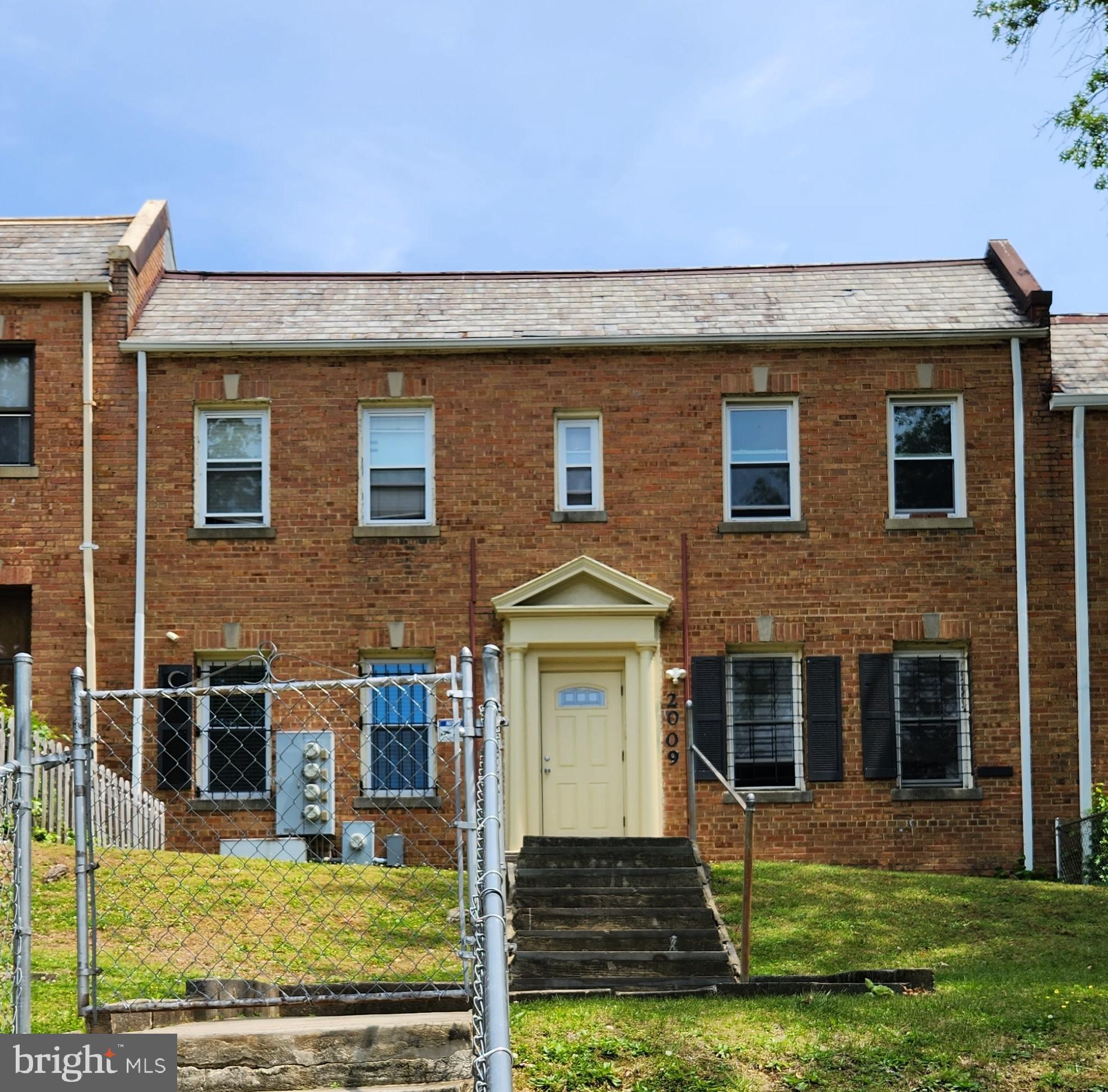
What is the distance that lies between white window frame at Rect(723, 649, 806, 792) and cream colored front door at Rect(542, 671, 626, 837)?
1.19 meters

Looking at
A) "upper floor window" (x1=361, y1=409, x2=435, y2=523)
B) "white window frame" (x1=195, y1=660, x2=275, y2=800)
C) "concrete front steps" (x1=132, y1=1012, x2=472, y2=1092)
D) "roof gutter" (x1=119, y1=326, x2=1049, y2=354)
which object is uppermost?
"roof gutter" (x1=119, y1=326, x2=1049, y2=354)

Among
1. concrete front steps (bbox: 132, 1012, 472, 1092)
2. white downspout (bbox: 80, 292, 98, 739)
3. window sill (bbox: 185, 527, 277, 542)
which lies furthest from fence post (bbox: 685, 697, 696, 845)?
concrete front steps (bbox: 132, 1012, 472, 1092)

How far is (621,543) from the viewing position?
56.4 feet

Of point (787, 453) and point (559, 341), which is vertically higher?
point (559, 341)

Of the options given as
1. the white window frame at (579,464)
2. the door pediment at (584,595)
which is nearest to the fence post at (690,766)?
the door pediment at (584,595)

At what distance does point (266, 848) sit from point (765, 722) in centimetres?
564

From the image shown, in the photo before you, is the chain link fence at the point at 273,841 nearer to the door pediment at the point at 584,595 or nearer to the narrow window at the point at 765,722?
the door pediment at the point at 584,595

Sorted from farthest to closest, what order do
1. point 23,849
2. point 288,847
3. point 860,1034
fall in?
point 288,847, point 860,1034, point 23,849

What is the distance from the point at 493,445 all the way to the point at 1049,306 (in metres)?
6.49

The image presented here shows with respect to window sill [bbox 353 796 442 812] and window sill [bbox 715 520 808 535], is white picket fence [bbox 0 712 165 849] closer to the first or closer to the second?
window sill [bbox 353 796 442 812]

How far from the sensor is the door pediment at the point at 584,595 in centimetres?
1675

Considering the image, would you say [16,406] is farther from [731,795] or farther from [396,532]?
[731,795]

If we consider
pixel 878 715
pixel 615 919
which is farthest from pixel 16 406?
pixel 878 715

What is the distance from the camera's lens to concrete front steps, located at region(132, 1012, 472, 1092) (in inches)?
246
